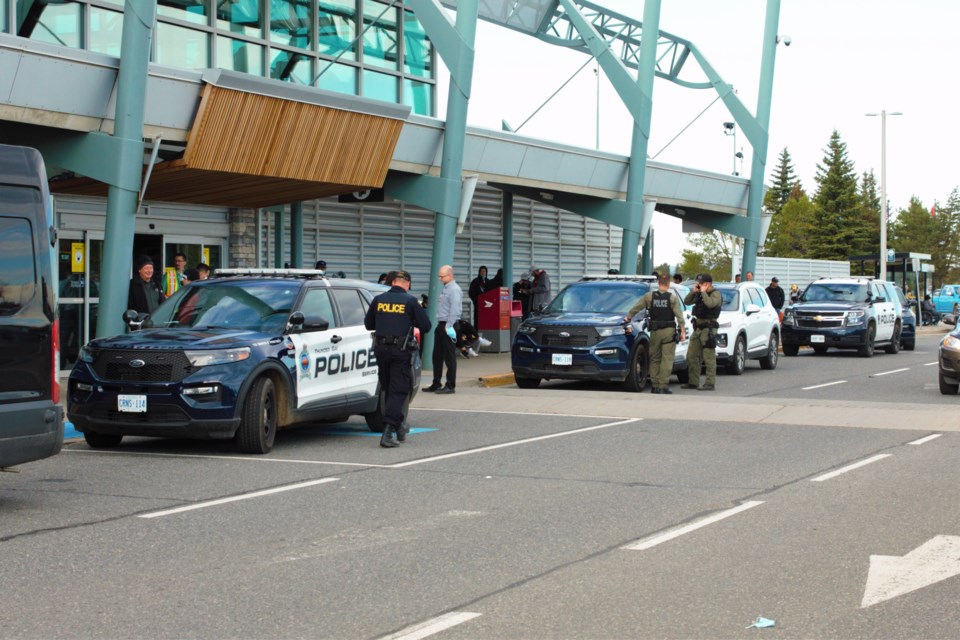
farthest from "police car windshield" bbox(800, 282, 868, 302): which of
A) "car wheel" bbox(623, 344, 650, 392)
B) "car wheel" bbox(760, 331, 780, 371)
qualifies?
"car wheel" bbox(623, 344, 650, 392)

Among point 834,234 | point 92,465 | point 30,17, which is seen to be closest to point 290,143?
point 30,17

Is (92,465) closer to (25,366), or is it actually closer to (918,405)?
(25,366)

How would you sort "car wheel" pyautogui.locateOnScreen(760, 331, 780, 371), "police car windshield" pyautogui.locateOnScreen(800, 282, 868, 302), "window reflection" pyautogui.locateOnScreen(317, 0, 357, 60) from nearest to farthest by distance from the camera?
"window reflection" pyautogui.locateOnScreen(317, 0, 357, 60), "car wheel" pyautogui.locateOnScreen(760, 331, 780, 371), "police car windshield" pyautogui.locateOnScreen(800, 282, 868, 302)

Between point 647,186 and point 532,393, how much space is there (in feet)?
45.8

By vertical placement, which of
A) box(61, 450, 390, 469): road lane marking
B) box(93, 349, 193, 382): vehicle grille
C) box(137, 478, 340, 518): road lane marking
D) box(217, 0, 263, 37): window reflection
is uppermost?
box(217, 0, 263, 37): window reflection

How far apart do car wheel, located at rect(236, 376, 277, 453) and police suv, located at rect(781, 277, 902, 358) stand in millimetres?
20407

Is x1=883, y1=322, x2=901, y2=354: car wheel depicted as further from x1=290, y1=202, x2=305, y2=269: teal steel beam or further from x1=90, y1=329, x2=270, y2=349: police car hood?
x1=90, y1=329, x2=270, y2=349: police car hood

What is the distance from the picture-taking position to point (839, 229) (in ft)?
353

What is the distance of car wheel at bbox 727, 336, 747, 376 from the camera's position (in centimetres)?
2447

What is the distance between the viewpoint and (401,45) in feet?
90.5

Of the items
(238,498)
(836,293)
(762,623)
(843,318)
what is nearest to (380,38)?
(843,318)

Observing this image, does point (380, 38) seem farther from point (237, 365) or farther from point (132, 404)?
point (132, 404)

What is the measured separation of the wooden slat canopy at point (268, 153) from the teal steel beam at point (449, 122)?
1.52 meters

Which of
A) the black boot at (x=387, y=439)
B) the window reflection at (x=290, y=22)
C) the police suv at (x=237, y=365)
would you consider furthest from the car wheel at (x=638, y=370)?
the window reflection at (x=290, y=22)
